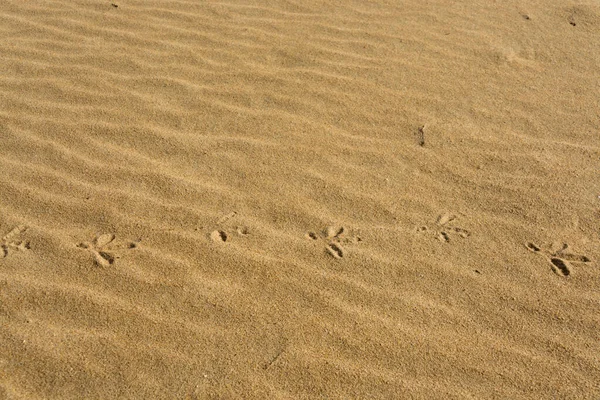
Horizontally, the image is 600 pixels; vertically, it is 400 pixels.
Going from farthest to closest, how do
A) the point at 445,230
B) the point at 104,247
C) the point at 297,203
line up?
the point at 297,203 < the point at 445,230 < the point at 104,247

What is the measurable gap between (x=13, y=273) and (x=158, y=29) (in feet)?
7.43

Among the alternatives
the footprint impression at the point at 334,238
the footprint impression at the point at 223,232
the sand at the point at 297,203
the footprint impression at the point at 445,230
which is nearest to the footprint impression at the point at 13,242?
the sand at the point at 297,203

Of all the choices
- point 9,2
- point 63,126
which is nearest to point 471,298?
point 63,126

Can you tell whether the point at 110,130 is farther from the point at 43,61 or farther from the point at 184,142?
the point at 43,61

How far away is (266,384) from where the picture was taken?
2148 millimetres

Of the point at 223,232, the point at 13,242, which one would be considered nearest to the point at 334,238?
the point at 223,232

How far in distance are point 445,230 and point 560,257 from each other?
0.47 metres

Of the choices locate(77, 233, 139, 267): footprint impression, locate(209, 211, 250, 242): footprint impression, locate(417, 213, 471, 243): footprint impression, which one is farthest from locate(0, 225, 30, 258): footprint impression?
locate(417, 213, 471, 243): footprint impression

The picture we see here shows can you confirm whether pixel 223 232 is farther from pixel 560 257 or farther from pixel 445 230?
pixel 560 257

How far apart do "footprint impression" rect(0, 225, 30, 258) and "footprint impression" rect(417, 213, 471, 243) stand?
1.62 m

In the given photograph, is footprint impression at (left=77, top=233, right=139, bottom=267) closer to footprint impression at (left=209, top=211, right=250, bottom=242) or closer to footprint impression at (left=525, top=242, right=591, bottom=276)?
footprint impression at (left=209, top=211, right=250, bottom=242)

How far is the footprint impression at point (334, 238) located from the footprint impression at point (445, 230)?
12.1 inches

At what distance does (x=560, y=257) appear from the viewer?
268 cm

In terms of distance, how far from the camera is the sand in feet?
7.34
